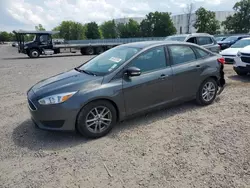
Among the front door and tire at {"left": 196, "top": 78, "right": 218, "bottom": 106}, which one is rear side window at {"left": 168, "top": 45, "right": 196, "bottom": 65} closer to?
the front door

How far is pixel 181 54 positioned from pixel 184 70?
0.36 metres

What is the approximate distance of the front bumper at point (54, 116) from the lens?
3309mm

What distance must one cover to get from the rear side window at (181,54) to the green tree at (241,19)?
2315 inches

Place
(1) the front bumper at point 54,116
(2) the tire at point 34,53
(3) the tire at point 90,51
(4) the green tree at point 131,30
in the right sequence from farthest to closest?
1. (4) the green tree at point 131,30
2. (3) the tire at point 90,51
3. (2) the tire at point 34,53
4. (1) the front bumper at point 54,116

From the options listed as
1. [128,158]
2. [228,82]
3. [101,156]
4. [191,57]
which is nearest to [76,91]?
[101,156]

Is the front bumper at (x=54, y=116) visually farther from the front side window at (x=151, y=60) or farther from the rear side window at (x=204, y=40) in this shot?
the rear side window at (x=204, y=40)

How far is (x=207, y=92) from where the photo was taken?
488 cm

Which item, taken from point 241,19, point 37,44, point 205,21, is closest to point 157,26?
point 205,21

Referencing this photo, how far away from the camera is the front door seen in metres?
3.78

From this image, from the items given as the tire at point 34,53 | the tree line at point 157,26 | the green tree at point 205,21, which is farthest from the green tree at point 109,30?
the tire at point 34,53

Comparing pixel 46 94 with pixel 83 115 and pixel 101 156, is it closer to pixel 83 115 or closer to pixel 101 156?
pixel 83 115

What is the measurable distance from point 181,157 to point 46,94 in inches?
88.4

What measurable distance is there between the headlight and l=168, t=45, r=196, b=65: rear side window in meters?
2.15

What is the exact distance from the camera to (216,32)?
5756 cm
